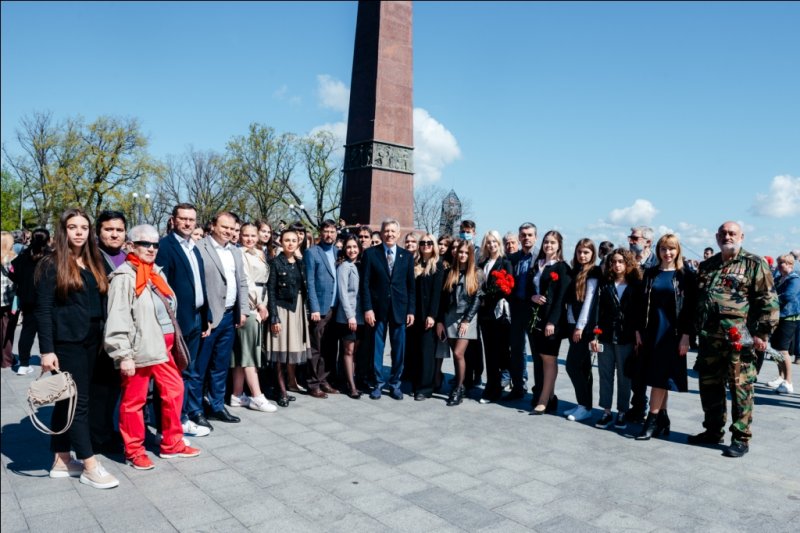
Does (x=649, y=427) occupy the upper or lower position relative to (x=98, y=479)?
upper

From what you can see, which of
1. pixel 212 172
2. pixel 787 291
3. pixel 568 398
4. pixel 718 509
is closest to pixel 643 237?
pixel 568 398

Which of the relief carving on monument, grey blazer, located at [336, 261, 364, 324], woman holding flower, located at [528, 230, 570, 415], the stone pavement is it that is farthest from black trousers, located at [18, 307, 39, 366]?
the relief carving on monument

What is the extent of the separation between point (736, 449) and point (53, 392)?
5335mm

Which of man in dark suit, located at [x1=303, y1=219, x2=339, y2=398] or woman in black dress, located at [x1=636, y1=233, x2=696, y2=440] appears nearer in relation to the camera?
woman in black dress, located at [x1=636, y1=233, x2=696, y2=440]

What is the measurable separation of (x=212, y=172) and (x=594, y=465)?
126ft

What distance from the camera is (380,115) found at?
1340 cm

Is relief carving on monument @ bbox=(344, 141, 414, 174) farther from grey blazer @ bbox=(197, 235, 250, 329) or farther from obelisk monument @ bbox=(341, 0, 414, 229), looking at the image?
grey blazer @ bbox=(197, 235, 250, 329)

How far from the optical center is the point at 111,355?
4.28 m

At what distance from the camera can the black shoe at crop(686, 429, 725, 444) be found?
566cm

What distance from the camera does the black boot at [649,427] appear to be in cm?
575

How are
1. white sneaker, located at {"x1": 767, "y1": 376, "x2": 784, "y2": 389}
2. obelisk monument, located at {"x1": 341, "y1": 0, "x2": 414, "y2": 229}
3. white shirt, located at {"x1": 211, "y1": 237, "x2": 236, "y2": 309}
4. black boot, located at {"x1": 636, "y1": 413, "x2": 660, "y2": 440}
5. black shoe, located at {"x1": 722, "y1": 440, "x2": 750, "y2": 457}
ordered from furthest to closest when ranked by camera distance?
1. obelisk monument, located at {"x1": 341, "y1": 0, "x2": 414, "y2": 229}
2. white sneaker, located at {"x1": 767, "y1": 376, "x2": 784, "y2": 389}
3. white shirt, located at {"x1": 211, "y1": 237, "x2": 236, "y2": 309}
4. black boot, located at {"x1": 636, "y1": 413, "x2": 660, "y2": 440}
5. black shoe, located at {"x1": 722, "y1": 440, "x2": 750, "y2": 457}

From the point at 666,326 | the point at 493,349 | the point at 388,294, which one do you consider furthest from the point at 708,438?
the point at 388,294

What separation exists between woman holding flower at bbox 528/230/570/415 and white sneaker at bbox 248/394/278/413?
2.76 metres

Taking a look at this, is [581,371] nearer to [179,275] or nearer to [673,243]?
[673,243]
